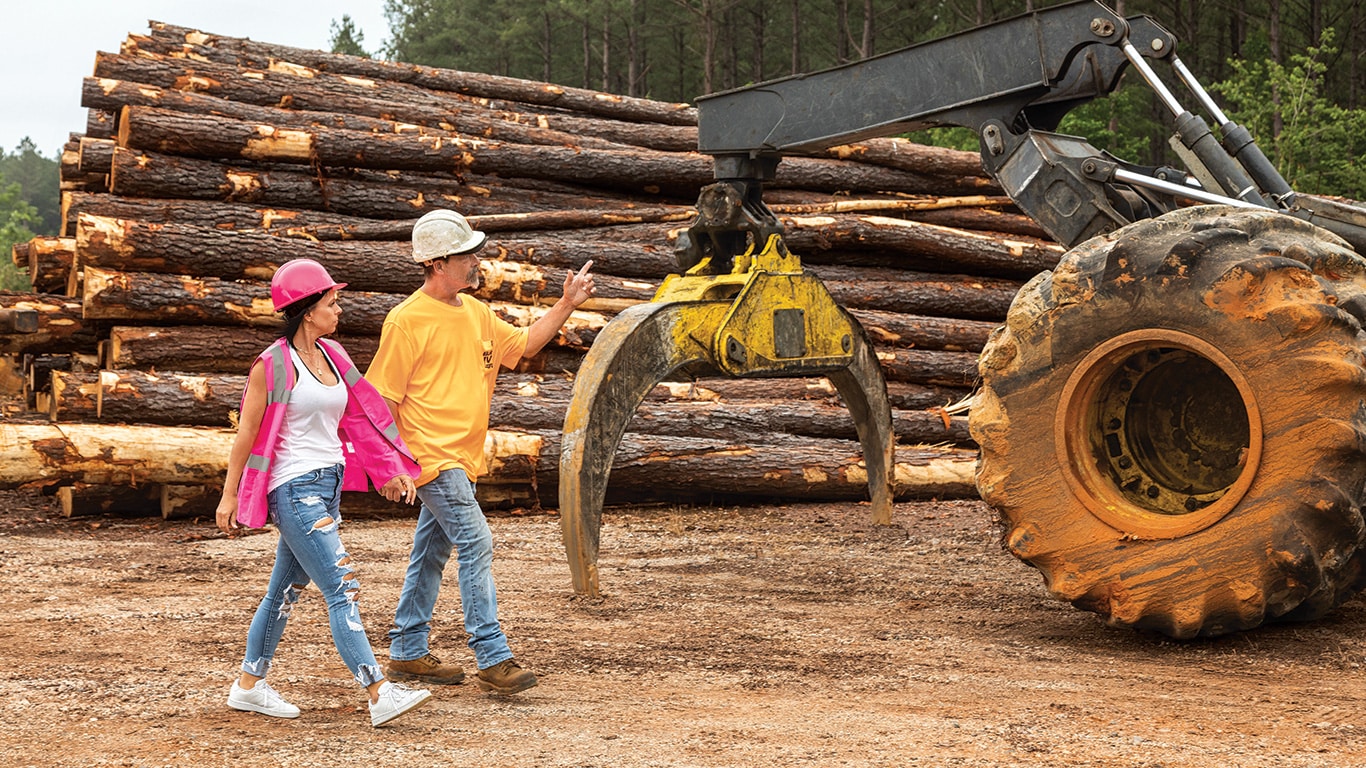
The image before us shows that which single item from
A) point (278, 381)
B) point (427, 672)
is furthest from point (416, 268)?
point (278, 381)

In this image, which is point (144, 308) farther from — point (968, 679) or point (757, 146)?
point (968, 679)

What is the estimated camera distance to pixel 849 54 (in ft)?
128

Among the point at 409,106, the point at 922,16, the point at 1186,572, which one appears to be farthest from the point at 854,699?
the point at 922,16

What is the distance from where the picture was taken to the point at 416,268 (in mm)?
10852

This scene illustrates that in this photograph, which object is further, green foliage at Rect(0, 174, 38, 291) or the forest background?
green foliage at Rect(0, 174, 38, 291)

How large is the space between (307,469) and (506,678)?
1.02 meters

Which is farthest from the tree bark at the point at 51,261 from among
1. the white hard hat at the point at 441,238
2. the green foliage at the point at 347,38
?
the green foliage at the point at 347,38

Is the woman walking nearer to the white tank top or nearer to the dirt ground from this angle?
the white tank top

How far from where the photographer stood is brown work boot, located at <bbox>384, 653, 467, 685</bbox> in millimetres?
4945

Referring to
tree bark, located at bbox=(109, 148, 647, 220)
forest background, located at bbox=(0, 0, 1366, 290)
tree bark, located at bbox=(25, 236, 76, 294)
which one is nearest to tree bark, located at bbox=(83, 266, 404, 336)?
tree bark, located at bbox=(109, 148, 647, 220)

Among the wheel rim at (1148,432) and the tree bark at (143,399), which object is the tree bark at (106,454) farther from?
the wheel rim at (1148,432)

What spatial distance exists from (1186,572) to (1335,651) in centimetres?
64

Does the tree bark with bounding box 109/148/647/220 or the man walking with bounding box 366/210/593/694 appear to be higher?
the tree bark with bounding box 109/148/647/220

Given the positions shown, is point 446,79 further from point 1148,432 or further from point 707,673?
point 707,673
